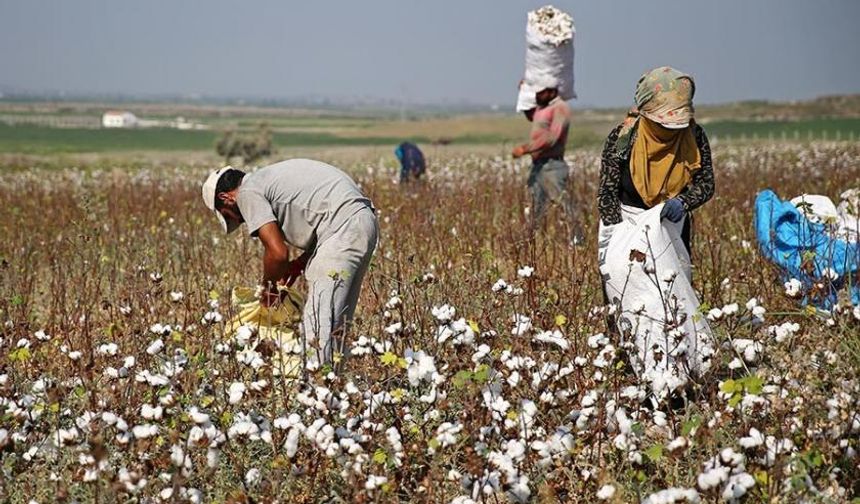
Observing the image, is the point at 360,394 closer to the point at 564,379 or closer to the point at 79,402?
the point at 564,379

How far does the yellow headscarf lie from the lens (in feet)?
12.7

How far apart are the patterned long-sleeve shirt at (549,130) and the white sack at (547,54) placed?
15cm

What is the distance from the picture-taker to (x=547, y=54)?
723 centimetres

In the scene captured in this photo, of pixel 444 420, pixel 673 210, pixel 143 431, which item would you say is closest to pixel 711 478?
pixel 444 420

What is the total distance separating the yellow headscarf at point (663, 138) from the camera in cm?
386

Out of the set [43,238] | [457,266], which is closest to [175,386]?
[457,266]

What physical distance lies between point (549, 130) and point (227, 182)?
3564mm

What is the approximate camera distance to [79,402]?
3719 millimetres

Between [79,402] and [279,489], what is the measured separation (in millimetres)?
1117

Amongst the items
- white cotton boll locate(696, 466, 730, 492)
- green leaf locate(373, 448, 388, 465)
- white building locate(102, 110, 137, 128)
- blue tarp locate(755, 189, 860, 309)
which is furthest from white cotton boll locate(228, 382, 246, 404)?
white building locate(102, 110, 137, 128)

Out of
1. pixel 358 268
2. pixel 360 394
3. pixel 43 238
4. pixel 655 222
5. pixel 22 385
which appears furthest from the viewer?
pixel 43 238

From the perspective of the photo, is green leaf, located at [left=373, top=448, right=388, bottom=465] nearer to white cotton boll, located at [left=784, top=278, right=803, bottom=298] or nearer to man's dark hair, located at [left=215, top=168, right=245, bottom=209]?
white cotton boll, located at [left=784, top=278, right=803, bottom=298]

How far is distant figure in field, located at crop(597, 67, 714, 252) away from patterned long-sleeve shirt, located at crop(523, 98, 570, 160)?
298 centimetres

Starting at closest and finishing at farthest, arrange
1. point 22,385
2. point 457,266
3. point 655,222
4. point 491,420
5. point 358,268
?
point 491,420 → point 22,385 → point 655,222 → point 358,268 → point 457,266
